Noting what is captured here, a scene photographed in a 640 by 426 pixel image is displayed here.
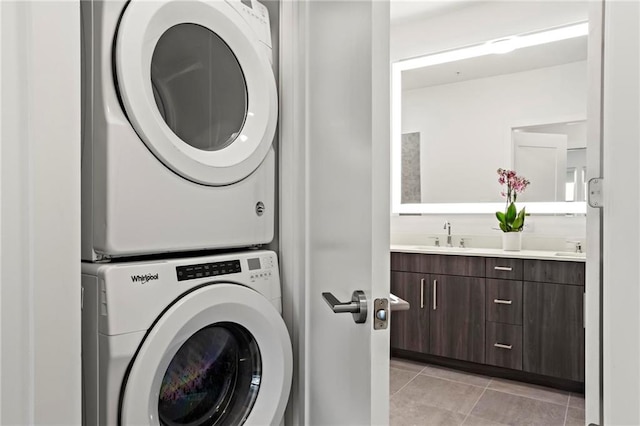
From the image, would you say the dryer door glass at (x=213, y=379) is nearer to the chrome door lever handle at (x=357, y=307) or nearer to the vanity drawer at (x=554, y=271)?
the chrome door lever handle at (x=357, y=307)

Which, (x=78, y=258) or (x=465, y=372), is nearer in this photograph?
(x=78, y=258)

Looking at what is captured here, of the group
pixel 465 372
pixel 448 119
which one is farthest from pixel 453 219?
pixel 465 372

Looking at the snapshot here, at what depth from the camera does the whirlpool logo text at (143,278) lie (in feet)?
3.27

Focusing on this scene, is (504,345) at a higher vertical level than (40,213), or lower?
lower

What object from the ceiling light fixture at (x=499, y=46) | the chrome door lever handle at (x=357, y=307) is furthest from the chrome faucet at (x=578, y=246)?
the chrome door lever handle at (x=357, y=307)

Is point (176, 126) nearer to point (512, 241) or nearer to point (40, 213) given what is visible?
point (40, 213)

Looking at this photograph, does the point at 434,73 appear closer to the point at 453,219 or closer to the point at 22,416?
the point at 453,219

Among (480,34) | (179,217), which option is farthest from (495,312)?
(179,217)

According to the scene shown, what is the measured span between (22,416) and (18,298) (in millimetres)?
213

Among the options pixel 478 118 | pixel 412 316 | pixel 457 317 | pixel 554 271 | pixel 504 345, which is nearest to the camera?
pixel 554 271

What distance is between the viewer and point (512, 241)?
2900 millimetres

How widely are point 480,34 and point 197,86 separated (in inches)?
104

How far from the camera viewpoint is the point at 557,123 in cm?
303

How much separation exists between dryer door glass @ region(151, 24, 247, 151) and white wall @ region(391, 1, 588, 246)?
246cm
